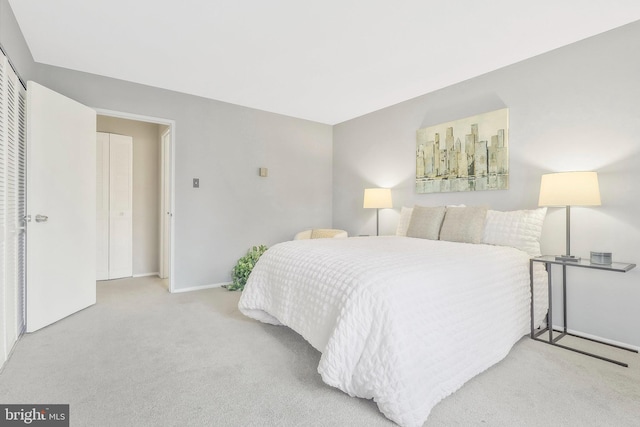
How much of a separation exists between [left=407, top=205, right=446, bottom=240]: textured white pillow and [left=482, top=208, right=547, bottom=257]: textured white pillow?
0.44 meters

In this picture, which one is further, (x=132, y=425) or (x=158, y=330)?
(x=158, y=330)

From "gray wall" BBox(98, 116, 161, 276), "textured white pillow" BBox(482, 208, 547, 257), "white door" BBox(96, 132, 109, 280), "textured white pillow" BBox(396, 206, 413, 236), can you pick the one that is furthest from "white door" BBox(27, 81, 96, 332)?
"textured white pillow" BBox(482, 208, 547, 257)

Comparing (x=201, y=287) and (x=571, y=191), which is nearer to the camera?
(x=571, y=191)

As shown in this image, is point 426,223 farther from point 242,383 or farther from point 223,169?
point 223,169

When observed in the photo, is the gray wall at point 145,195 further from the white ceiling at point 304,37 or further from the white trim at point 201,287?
the white ceiling at point 304,37

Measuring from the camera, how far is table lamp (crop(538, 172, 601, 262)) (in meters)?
2.24

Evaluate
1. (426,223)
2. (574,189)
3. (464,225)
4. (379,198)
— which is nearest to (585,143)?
(574,189)

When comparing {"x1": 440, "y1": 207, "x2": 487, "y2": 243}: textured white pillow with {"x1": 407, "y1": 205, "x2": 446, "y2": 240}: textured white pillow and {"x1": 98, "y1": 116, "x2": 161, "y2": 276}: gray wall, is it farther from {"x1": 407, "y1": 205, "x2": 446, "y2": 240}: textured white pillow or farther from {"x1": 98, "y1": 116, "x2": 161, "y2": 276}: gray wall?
{"x1": 98, "y1": 116, "x2": 161, "y2": 276}: gray wall

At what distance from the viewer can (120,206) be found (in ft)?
14.6

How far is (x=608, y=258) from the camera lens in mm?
2148

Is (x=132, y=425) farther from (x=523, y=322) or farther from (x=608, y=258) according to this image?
(x=608, y=258)

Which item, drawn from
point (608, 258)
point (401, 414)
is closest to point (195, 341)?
point (401, 414)

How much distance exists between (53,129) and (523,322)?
13.5 feet

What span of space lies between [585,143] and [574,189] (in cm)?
55
